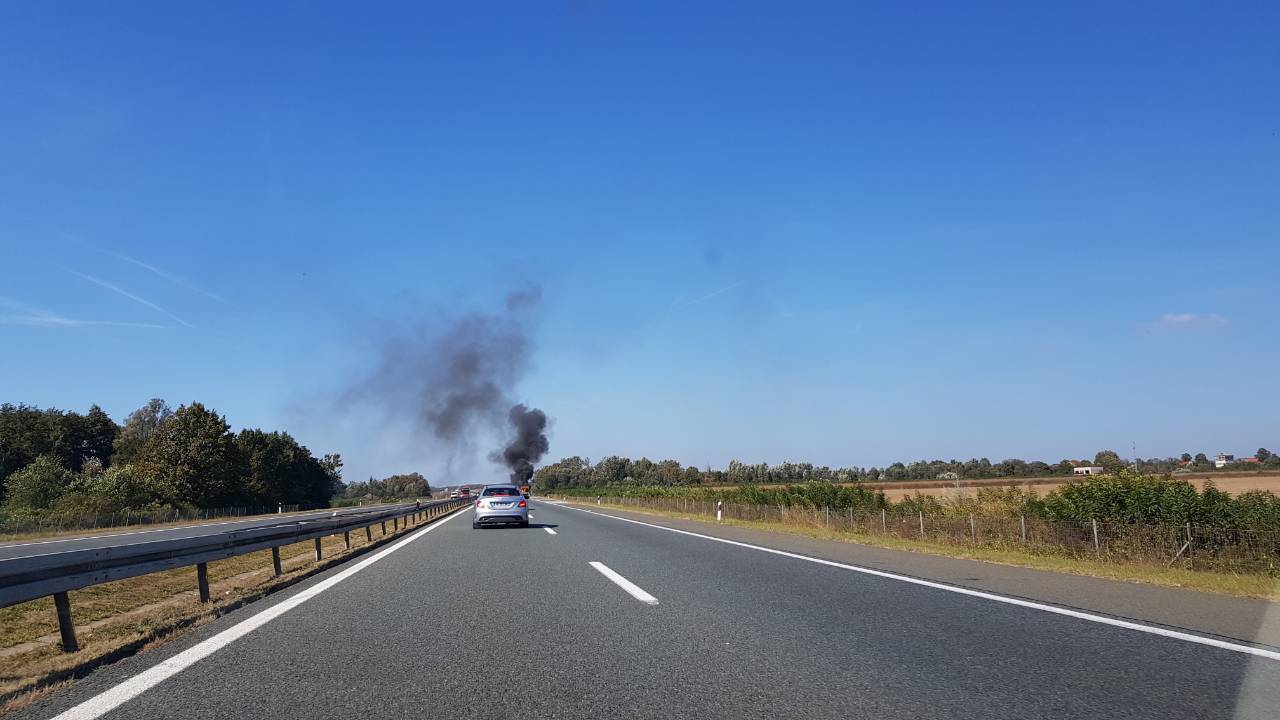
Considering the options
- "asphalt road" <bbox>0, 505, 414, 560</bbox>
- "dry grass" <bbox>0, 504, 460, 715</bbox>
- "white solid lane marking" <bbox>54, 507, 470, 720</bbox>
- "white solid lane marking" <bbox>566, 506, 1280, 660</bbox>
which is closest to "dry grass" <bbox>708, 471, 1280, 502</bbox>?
"white solid lane marking" <bbox>566, 506, 1280, 660</bbox>

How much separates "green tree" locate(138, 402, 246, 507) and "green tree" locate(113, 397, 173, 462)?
2556cm

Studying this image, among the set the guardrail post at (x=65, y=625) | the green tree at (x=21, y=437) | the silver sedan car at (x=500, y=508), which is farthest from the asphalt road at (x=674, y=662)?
the green tree at (x=21, y=437)

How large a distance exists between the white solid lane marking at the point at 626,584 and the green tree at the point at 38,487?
205 feet

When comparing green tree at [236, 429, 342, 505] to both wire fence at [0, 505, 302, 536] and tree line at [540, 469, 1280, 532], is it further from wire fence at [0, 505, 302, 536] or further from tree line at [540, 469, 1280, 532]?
tree line at [540, 469, 1280, 532]

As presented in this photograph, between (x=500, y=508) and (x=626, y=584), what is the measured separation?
14752 millimetres

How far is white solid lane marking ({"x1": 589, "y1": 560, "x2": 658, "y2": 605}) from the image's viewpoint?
8352 mm

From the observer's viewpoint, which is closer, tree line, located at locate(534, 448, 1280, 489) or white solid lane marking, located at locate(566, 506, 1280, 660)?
white solid lane marking, located at locate(566, 506, 1280, 660)

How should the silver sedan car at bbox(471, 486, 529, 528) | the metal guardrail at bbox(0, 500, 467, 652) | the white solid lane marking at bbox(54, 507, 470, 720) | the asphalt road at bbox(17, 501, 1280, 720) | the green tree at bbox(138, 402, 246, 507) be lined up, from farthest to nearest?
the green tree at bbox(138, 402, 246, 507)
the silver sedan car at bbox(471, 486, 529, 528)
the metal guardrail at bbox(0, 500, 467, 652)
the white solid lane marking at bbox(54, 507, 470, 720)
the asphalt road at bbox(17, 501, 1280, 720)

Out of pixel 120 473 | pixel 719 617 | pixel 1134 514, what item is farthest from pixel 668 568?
pixel 120 473

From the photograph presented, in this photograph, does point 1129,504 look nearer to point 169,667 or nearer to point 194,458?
point 169,667

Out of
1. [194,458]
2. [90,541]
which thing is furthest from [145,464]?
[90,541]

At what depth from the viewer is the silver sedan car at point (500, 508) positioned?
23.6 meters

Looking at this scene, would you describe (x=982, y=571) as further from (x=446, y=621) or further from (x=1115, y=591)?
(x=446, y=621)

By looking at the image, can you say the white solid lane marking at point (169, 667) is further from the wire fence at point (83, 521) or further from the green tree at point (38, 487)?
the green tree at point (38, 487)
